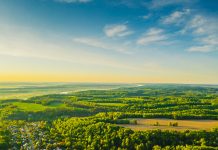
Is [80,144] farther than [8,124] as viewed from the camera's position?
No

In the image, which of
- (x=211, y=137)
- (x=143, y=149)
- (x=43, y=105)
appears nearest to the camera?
(x=143, y=149)

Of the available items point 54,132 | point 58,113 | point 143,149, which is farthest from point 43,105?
point 143,149

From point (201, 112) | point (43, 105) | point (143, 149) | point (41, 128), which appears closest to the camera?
point (143, 149)

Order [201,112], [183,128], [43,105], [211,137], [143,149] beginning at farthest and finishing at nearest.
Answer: [43,105] → [201,112] → [183,128] → [211,137] → [143,149]

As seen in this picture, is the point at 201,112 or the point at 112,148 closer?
the point at 112,148

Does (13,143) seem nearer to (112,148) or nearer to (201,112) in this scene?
(112,148)

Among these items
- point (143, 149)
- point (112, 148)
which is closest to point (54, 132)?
point (112, 148)

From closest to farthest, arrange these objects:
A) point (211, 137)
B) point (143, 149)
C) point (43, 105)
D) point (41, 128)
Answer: point (143, 149), point (211, 137), point (41, 128), point (43, 105)

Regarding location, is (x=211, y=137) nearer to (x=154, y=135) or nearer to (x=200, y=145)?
(x=200, y=145)
